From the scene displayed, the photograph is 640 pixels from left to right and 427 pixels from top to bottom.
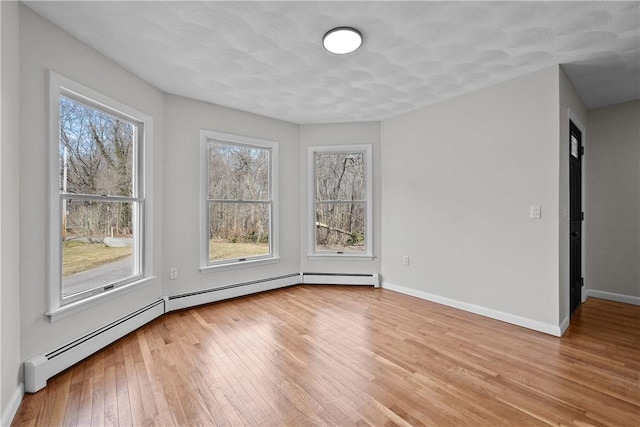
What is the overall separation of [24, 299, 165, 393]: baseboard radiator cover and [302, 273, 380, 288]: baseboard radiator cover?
6.94 ft

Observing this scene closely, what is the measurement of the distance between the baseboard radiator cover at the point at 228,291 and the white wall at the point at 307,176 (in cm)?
34

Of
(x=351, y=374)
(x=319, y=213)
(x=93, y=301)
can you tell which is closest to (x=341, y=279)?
(x=319, y=213)

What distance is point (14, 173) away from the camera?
1.76m

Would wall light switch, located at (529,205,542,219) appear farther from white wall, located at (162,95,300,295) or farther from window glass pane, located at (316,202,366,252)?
white wall, located at (162,95,300,295)

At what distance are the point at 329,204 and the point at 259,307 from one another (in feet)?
5.97

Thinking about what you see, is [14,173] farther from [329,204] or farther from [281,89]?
[329,204]

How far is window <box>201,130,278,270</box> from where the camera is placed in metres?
3.63

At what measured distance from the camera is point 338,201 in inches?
172

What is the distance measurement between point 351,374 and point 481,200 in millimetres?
2342

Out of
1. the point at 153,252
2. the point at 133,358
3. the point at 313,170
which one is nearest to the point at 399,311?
the point at 313,170

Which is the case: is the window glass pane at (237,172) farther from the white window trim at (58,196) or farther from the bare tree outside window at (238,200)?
the white window trim at (58,196)

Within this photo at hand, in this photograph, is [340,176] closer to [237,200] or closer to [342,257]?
[342,257]

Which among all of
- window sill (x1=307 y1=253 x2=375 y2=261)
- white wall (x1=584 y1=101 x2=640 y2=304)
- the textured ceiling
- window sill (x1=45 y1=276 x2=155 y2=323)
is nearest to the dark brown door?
white wall (x1=584 y1=101 x2=640 y2=304)

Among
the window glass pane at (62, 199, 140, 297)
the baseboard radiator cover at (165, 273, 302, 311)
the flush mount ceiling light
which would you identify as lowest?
the baseboard radiator cover at (165, 273, 302, 311)
